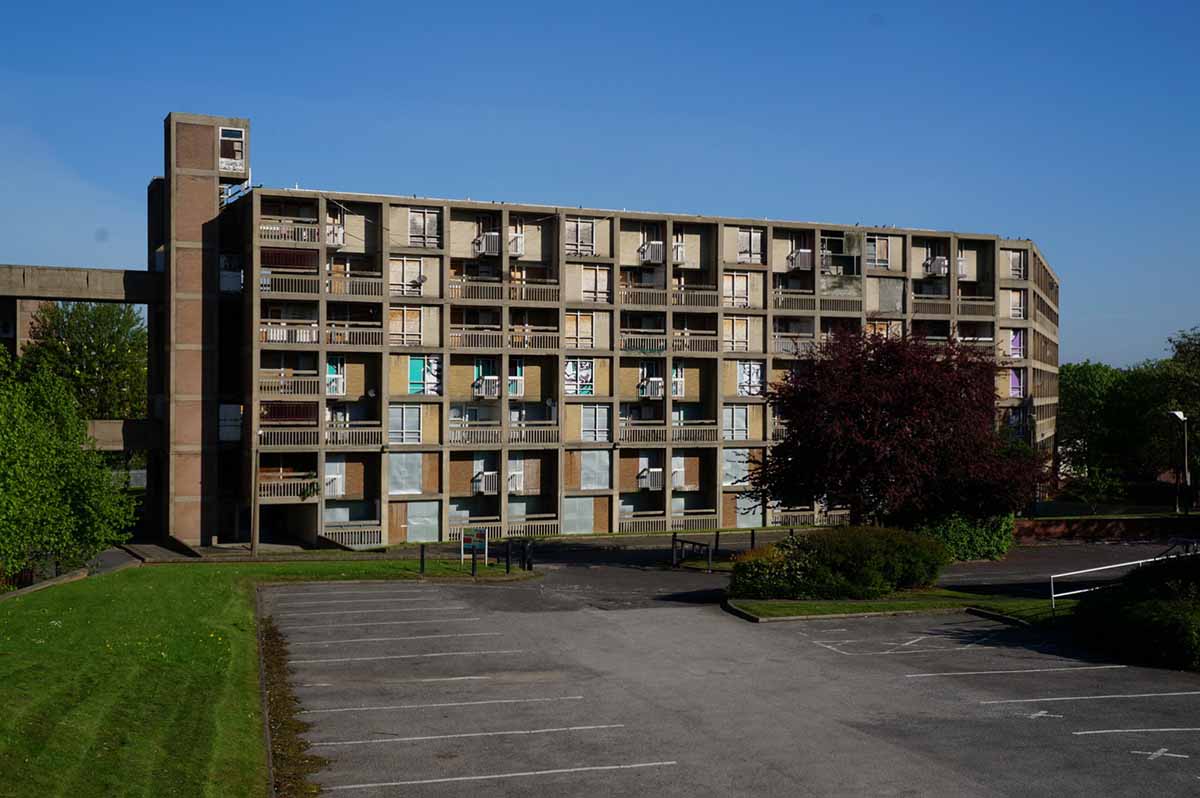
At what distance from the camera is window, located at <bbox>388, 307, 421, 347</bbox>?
6044 centimetres

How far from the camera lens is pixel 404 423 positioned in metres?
60.4

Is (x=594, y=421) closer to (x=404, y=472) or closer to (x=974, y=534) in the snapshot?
(x=404, y=472)

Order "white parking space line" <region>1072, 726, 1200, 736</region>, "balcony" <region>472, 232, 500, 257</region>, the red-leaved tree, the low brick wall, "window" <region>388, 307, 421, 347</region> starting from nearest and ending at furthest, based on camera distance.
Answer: "white parking space line" <region>1072, 726, 1200, 736</region> → the red-leaved tree → the low brick wall → "window" <region>388, 307, 421, 347</region> → "balcony" <region>472, 232, 500, 257</region>

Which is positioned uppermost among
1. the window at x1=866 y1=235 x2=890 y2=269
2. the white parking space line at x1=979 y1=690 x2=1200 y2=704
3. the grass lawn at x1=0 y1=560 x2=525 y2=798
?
the window at x1=866 y1=235 x2=890 y2=269

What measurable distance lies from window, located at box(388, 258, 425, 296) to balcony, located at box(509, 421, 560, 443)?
8.56 metres

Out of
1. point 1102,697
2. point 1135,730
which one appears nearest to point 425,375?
point 1102,697

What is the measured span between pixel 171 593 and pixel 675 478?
37141mm

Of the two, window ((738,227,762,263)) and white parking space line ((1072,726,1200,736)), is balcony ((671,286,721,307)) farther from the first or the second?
white parking space line ((1072,726,1200,736))

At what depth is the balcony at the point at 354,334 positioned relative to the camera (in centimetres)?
5894

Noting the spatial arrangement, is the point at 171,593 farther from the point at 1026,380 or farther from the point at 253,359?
the point at 1026,380

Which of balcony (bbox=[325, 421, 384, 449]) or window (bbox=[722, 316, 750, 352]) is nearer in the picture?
balcony (bbox=[325, 421, 384, 449])

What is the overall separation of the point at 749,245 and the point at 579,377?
12.7 meters

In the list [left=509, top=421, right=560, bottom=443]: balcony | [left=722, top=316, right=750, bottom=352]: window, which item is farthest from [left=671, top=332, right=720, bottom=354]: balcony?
[left=509, top=421, right=560, bottom=443]: balcony

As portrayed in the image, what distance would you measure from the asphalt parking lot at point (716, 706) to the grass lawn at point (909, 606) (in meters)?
0.78
